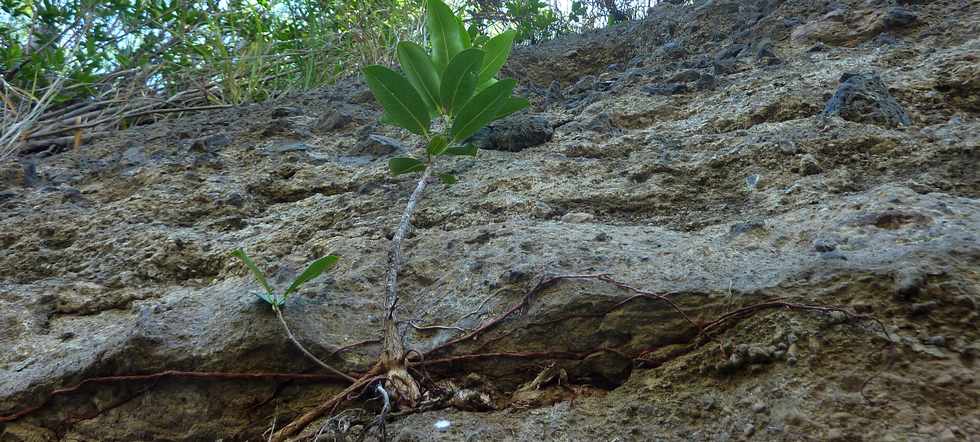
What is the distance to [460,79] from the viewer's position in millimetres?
1660

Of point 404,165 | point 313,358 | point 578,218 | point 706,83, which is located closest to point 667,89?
point 706,83

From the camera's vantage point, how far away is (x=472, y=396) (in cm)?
122

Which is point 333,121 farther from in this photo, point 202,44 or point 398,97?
point 202,44

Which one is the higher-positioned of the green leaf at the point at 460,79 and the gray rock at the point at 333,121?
the gray rock at the point at 333,121

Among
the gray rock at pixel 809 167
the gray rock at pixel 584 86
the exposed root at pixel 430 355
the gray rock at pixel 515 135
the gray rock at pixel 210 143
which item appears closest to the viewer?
the exposed root at pixel 430 355

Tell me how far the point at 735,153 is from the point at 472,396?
906mm

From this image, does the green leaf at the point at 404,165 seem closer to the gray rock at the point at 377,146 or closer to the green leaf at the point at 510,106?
the green leaf at the point at 510,106

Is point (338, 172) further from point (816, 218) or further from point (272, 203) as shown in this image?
point (816, 218)

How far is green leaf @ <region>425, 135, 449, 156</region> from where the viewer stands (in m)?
1.74

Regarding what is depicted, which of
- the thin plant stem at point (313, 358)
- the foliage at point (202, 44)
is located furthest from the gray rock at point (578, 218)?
the foliage at point (202, 44)

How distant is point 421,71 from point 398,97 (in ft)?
0.30

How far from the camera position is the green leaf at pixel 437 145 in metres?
1.74

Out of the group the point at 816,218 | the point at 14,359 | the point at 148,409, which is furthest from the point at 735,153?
the point at 14,359

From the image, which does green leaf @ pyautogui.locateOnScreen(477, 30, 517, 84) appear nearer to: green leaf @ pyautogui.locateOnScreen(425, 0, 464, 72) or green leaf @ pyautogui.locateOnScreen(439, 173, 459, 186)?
green leaf @ pyautogui.locateOnScreen(425, 0, 464, 72)
